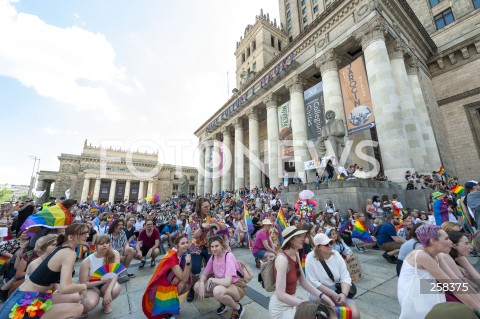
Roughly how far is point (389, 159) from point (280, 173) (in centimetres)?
903

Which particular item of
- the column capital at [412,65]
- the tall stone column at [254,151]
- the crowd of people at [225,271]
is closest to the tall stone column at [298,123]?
the tall stone column at [254,151]

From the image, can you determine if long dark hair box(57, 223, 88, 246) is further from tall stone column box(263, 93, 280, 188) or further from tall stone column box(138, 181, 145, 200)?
tall stone column box(138, 181, 145, 200)

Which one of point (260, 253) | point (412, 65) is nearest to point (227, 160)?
point (412, 65)

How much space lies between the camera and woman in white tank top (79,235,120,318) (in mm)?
3076

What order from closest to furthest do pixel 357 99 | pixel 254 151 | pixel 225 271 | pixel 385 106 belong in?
pixel 225 271 < pixel 385 106 < pixel 357 99 < pixel 254 151

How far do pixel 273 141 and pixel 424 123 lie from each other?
38.3 feet

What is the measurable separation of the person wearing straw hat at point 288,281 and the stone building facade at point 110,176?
5343cm

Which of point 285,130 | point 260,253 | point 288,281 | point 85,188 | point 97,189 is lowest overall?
point 260,253

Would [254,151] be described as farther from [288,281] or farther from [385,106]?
[288,281]

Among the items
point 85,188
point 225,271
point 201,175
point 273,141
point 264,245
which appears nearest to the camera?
point 225,271

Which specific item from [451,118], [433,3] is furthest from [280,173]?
[433,3]

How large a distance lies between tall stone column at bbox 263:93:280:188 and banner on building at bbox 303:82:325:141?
3.93 meters

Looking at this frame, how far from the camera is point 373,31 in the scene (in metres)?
13.2

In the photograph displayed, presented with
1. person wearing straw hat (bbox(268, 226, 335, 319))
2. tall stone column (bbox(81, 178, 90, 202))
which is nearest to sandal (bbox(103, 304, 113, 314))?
person wearing straw hat (bbox(268, 226, 335, 319))
